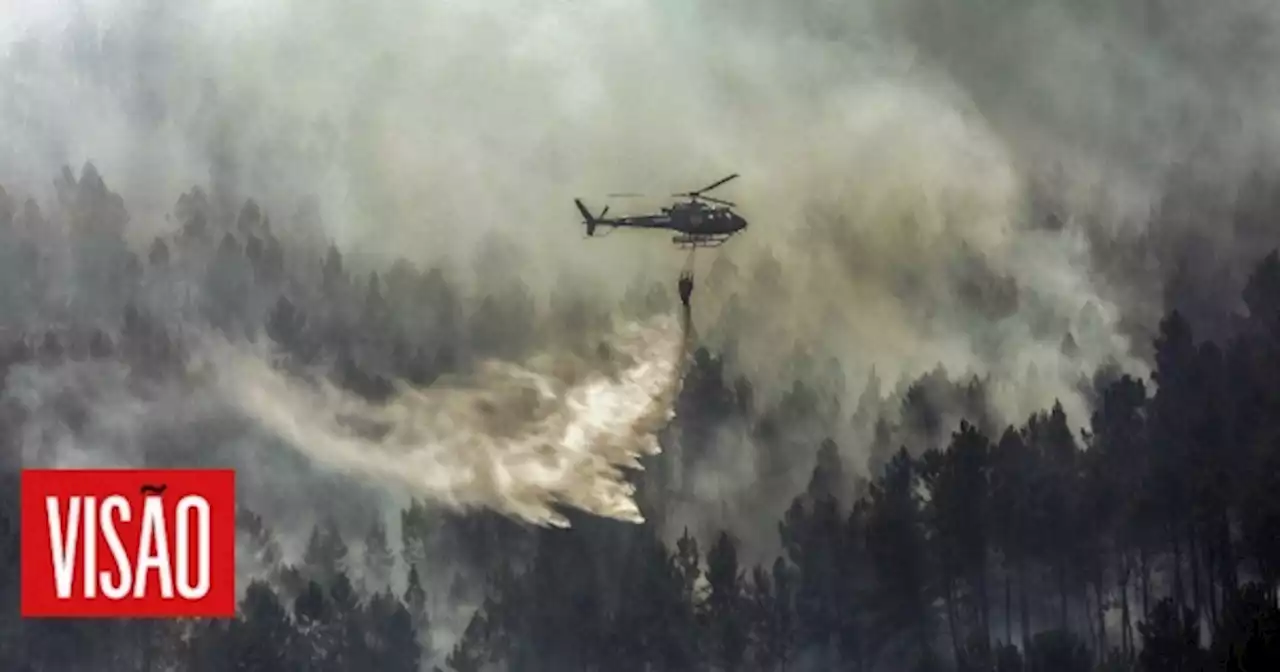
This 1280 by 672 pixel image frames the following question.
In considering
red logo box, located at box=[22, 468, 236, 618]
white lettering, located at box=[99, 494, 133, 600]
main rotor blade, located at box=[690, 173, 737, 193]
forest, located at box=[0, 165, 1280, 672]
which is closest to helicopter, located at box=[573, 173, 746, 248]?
main rotor blade, located at box=[690, 173, 737, 193]

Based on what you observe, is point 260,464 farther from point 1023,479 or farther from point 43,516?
point 1023,479

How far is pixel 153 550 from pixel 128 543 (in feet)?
0.14

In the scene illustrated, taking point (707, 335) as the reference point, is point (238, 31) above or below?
above

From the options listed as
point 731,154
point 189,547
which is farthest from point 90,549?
point 731,154

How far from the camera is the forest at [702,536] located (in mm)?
1917

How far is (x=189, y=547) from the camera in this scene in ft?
6.27

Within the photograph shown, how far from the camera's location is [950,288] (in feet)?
6.48

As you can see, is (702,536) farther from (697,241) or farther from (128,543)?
(128,543)

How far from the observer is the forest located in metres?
1.92

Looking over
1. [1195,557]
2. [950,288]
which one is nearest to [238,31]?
[950,288]

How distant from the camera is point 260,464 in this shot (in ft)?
6.30

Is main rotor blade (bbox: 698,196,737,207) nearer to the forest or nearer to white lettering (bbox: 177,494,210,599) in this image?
the forest

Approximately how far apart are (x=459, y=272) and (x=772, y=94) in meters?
0.61

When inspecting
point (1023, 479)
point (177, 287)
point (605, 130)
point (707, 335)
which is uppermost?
point (605, 130)
